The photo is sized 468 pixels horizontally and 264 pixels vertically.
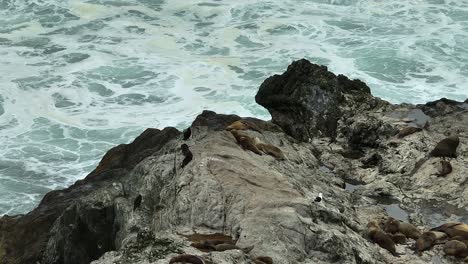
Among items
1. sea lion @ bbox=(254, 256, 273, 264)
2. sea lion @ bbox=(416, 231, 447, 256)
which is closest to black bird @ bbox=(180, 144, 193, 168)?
sea lion @ bbox=(254, 256, 273, 264)

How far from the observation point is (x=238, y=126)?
10.9 metres

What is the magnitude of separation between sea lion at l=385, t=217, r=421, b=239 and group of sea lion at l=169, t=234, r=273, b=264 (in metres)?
2.58

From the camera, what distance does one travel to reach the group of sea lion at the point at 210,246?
6.18 meters

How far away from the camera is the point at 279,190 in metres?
8.40

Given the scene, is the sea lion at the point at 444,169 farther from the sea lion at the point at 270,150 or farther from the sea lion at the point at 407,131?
the sea lion at the point at 270,150

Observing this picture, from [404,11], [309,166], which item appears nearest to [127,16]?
[404,11]

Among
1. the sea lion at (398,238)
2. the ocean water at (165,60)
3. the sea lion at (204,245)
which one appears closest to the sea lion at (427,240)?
the sea lion at (398,238)

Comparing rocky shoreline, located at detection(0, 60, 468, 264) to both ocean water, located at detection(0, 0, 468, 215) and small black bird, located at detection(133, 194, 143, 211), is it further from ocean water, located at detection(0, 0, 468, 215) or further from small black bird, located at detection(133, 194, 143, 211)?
ocean water, located at detection(0, 0, 468, 215)

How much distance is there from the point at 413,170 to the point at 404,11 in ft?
74.6

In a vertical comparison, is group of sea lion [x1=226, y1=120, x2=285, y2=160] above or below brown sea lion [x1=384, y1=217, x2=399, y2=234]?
above

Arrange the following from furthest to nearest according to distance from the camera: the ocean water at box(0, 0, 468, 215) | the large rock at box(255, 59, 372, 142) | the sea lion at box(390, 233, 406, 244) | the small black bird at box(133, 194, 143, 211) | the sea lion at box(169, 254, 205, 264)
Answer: the ocean water at box(0, 0, 468, 215) → the large rock at box(255, 59, 372, 142) → the small black bird at box(133, 194, 143, 211) → the sea lion at box(390, 233, 406, 244) → the sea lion at box(169, 254, 205, 264)

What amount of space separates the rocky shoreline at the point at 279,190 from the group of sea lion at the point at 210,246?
28 millimetres

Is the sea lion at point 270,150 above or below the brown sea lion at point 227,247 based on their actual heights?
below

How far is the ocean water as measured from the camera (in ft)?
64.3
